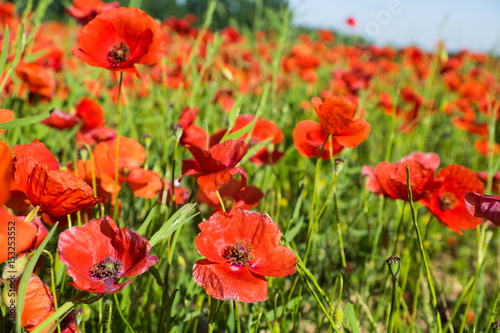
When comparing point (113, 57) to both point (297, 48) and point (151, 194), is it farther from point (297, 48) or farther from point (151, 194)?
point (297, 48)

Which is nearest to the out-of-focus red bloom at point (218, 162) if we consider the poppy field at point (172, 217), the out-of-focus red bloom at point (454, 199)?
the poppy field at point (172, 217)

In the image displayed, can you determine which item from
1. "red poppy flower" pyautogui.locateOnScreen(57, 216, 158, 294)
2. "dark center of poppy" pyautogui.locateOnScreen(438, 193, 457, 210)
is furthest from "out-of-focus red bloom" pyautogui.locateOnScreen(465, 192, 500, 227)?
"red poppy flower" pyautogui.locateOnScreen(57, 216, 158, 294)

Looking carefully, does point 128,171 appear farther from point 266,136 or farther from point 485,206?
point 485,206

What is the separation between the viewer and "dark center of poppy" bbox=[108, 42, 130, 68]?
31.6 inches

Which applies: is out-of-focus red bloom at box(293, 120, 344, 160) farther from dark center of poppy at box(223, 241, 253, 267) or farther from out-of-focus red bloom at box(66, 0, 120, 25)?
out-of-focus red bloom at box(66, 0, 120, 25)

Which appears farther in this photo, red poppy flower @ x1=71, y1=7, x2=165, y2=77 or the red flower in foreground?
red poppy flower @ x1=71, y1=7, x2=165, y2=77

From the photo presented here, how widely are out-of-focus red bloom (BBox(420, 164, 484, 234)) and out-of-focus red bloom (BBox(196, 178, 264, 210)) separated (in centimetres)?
35

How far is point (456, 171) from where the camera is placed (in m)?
0.89

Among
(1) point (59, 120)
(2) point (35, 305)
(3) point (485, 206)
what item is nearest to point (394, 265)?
(3) point (485, 206)

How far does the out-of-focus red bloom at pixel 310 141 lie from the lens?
0.94 meters

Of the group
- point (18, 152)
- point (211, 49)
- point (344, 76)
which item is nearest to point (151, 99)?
point (211, 49)

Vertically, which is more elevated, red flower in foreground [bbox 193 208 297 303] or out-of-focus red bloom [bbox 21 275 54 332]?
red flower in foreground [bbox 193 208 297 303]

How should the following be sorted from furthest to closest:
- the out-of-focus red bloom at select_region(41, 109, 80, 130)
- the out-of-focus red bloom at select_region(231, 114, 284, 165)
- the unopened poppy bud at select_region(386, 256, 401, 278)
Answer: the out-of-focus red bloom at select_region(41, 109, 80, 130) → the out-of-focus red bloom at select_region(231, 114, 284, 165) → the unopened poppy bud at select_region(386, 256, 401, 278)

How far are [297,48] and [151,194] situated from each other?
292cm
